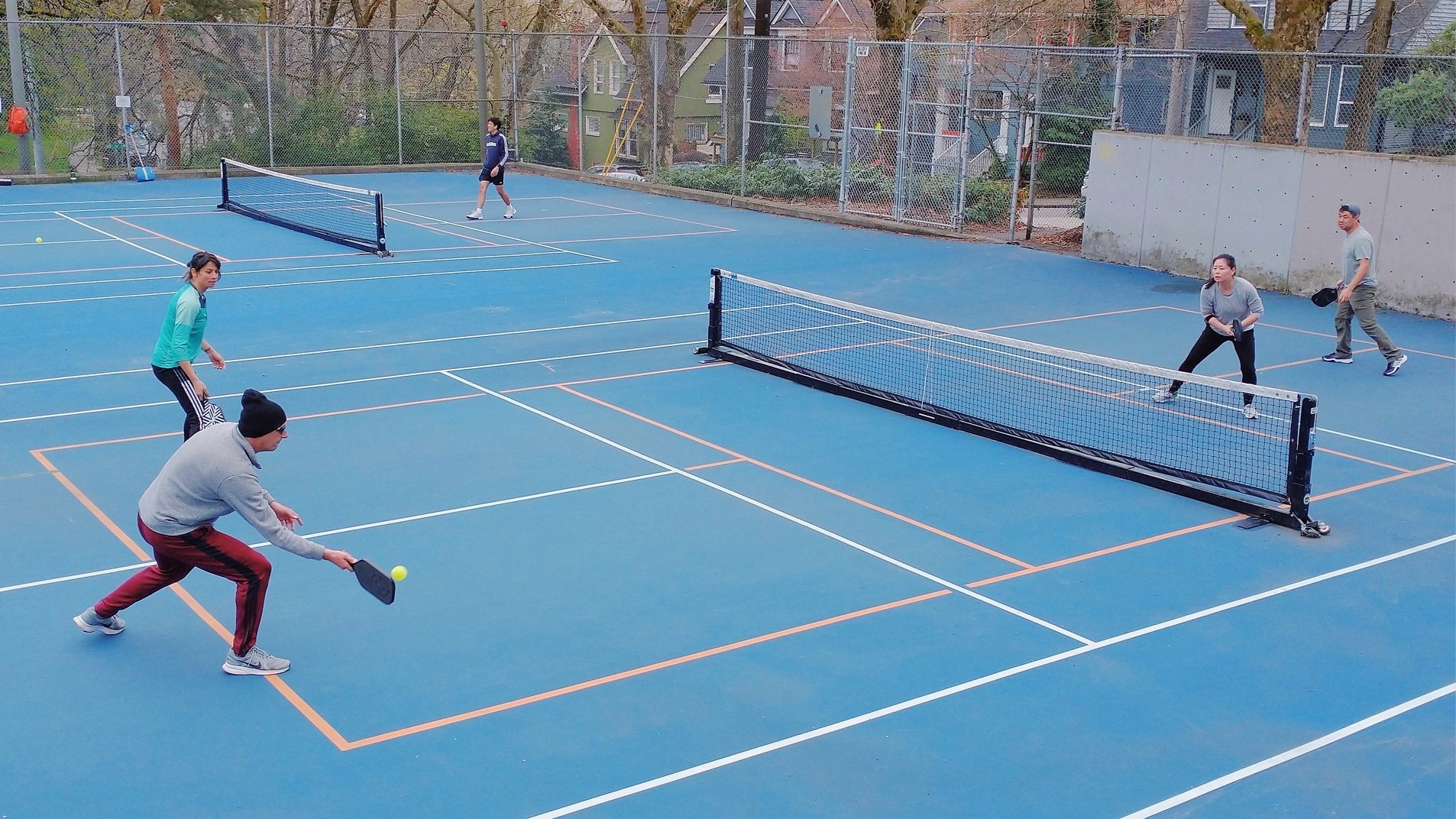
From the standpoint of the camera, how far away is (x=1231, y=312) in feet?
41.7

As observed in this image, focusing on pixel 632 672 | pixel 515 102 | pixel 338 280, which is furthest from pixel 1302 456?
pixel 515 102

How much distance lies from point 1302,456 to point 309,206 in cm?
2263

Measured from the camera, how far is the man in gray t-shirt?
48.1ft

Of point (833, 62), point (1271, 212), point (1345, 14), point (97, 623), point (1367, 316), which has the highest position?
point (1345, 14)

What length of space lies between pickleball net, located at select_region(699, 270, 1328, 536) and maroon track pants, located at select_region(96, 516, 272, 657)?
6.98m

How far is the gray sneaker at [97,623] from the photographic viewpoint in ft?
25.4

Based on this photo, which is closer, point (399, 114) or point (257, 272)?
point (257, 272)

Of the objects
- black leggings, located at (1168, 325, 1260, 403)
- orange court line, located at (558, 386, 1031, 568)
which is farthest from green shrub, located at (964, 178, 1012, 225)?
orange court line, located at (558, 386, 1031, 568)

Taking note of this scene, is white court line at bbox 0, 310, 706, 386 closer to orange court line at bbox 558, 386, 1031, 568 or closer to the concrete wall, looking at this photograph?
orange court line at bbox 558, 386, 1031, 568

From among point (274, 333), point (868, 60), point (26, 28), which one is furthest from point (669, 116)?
point (274, 333)

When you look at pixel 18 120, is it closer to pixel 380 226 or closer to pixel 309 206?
pixel 309 206

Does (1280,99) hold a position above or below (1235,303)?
above

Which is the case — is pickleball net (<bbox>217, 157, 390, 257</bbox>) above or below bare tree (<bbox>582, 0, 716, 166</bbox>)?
below

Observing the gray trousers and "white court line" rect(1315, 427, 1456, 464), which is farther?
the gray trousers
